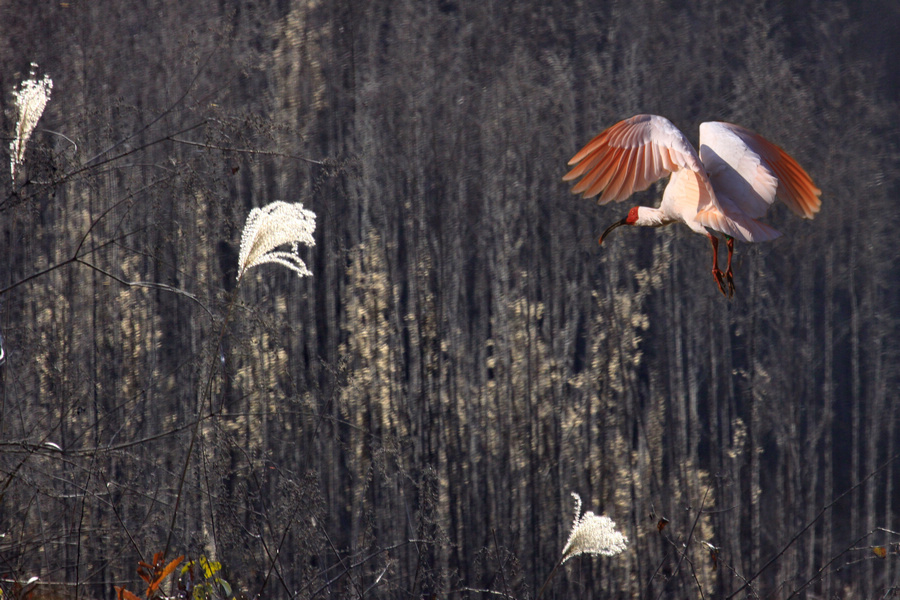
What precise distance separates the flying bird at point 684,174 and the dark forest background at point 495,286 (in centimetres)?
85

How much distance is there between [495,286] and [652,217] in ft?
3.21

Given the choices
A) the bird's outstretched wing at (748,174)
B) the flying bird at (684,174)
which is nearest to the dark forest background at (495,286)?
the bird's outstretched wing at (748,174)

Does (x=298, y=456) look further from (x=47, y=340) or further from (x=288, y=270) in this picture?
(x=47, y=340)

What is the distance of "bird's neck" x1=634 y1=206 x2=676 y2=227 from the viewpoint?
1377mm

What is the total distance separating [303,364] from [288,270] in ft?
0.97

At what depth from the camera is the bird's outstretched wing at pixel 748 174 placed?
138cm

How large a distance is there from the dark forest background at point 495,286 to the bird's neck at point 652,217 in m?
0.90

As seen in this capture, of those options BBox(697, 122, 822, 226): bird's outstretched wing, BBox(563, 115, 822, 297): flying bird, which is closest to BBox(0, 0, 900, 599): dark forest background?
BBox(697, 122, 822, 226): bird's outstretched wing

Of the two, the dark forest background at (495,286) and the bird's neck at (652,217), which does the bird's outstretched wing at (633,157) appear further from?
the dark forest background at (495,286)

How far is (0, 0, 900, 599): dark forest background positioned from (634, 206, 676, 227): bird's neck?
2.94ft

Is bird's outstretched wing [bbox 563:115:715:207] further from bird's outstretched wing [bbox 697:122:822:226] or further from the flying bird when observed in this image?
bird's outstretched wing [bbox 697:122:822:226]

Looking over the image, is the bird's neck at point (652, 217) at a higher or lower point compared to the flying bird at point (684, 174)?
lower

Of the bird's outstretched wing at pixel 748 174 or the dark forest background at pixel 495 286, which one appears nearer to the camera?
the bird's outstretched wing at pixel 748 174

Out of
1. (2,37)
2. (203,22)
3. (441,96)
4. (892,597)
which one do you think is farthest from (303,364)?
(892,597)
